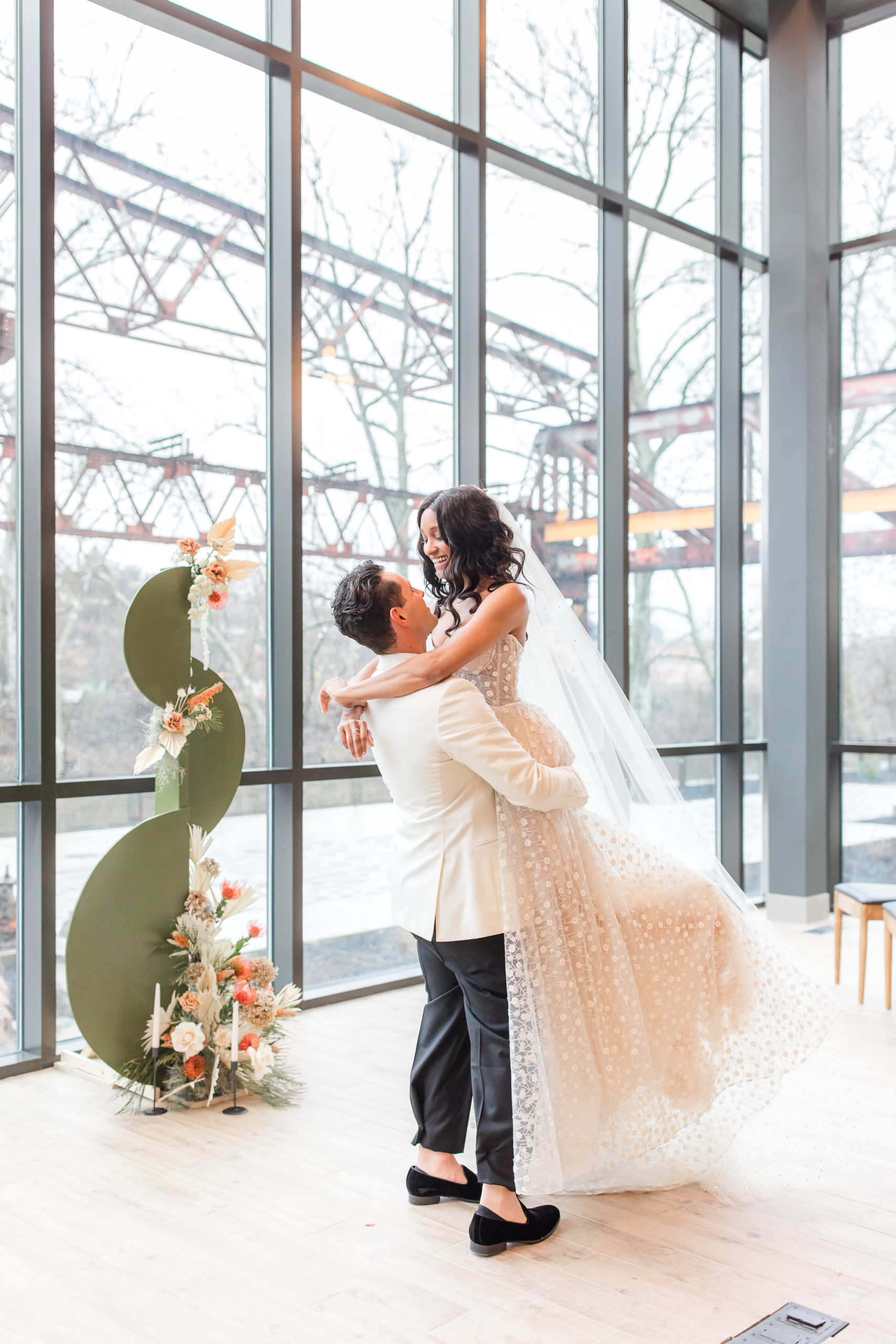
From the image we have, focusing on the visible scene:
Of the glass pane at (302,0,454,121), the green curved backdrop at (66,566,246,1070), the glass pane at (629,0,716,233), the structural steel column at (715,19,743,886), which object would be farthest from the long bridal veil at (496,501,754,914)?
the glass pane at (629,0,716,233)

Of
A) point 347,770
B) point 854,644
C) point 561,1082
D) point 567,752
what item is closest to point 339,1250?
point 561,1082

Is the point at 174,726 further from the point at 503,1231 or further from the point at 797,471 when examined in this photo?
the point at 797,471

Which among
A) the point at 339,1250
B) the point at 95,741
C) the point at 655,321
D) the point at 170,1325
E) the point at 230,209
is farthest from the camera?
the point at 655,321

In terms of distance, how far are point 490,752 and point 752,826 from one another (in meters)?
4.64

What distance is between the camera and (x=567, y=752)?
2637 millimetres

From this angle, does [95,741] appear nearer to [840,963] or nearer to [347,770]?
[347,770]

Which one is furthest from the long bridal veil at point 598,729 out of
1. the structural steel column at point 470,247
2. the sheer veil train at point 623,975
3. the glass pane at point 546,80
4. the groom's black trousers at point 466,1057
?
the glass pane at point 546,80

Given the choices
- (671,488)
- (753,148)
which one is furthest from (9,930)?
(753,148)

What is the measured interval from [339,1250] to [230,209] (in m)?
3.67

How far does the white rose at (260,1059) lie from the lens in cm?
334

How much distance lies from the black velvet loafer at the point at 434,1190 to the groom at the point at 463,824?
0.52ft

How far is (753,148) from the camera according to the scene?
673 centimetres

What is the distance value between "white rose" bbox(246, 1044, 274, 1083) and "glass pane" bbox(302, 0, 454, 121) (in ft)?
12.4

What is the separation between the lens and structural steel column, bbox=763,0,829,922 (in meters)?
6.25
